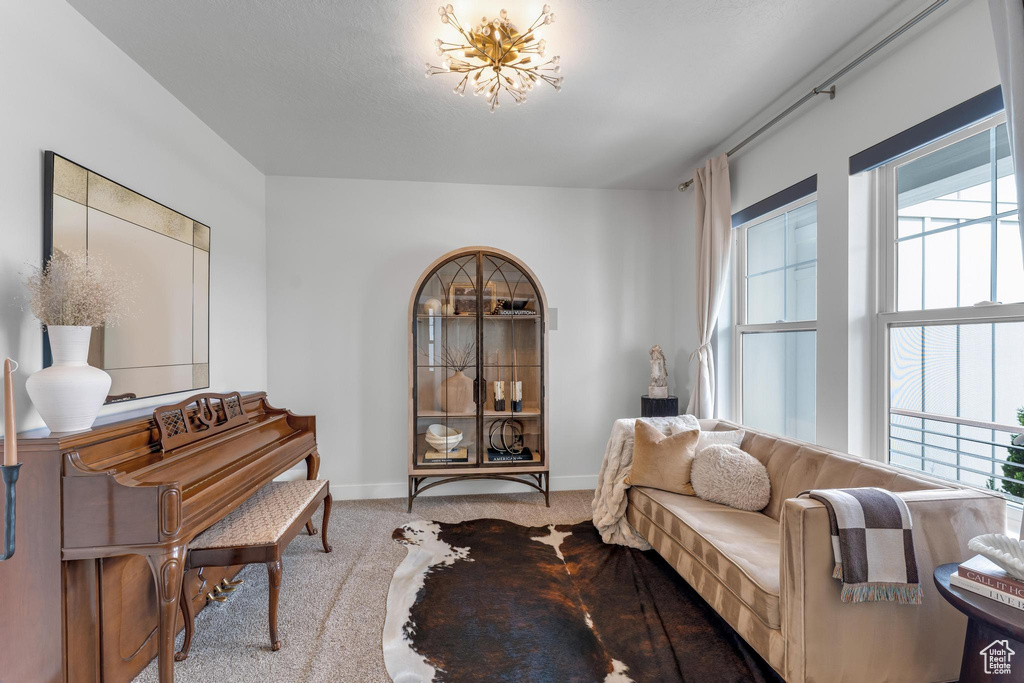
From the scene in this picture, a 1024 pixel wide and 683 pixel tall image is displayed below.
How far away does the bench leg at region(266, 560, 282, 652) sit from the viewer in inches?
75.2

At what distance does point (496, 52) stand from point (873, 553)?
2319 mm

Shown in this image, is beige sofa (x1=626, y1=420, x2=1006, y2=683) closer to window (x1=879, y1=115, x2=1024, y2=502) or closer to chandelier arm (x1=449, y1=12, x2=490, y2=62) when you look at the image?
window (x1=879, y1=115, x2=1024, y2=502)

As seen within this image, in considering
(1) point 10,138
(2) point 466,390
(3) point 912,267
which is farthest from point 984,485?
(1) point 10,138

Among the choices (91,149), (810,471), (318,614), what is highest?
(91,149)

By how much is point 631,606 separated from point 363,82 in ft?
9.70

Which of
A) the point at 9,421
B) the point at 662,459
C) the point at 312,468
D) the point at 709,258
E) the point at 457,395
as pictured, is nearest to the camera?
the point at 9,421

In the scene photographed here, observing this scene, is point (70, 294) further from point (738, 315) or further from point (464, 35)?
point (738, 315)

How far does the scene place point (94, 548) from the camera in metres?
1.47

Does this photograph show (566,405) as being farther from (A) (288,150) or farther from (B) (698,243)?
(A) (288,150)

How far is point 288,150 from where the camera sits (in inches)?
129

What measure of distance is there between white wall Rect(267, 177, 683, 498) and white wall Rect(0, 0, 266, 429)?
1.71ft

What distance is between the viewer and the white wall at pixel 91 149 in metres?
1.60

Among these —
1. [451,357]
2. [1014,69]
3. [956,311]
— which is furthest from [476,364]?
[1014,69]

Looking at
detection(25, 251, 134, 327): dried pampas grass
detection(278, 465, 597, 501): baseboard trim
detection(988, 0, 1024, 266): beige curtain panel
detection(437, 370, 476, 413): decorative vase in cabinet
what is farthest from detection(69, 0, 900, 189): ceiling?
detection(278, 465, 597, 501): baseboard trim
